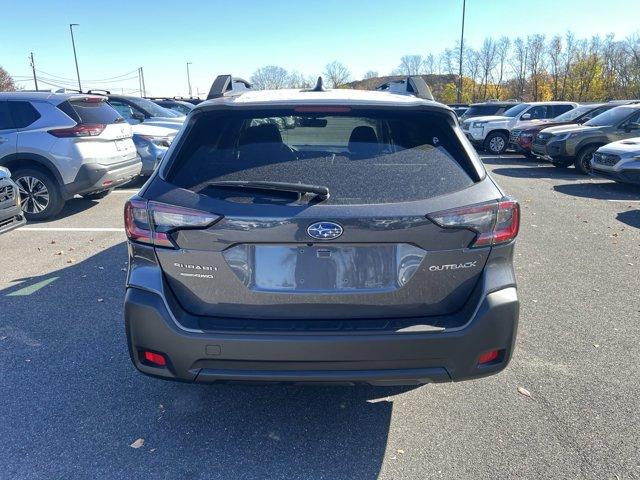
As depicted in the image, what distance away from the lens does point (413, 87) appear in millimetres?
3309

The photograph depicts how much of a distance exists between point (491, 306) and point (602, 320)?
8.10 ft

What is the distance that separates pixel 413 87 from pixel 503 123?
54.8 ft

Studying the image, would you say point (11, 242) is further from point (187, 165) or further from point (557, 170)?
point (557, 170)

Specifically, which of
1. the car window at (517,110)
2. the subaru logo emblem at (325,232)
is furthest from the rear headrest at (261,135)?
the car window at (517,110)

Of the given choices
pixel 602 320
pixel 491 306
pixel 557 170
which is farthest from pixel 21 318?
pixel 557 170

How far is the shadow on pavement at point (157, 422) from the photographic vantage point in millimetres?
2551

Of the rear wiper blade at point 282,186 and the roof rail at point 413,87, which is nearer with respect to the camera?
the rear wiper blade at point 282,186

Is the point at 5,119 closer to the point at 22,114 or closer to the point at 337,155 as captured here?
the point at 22,114

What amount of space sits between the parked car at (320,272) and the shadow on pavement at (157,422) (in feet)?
1.77

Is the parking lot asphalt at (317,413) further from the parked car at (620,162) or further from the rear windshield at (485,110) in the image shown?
the rear windshield at (485,110)

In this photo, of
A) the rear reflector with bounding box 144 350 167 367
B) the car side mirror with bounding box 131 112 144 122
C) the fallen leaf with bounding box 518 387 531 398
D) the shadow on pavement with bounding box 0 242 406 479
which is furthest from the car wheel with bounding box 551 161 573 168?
the rear reflector with bounding box 144 350 167 367

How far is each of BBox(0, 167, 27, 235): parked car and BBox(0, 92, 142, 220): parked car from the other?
1754mm

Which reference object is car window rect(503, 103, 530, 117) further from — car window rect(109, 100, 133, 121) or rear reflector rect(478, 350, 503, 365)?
rear reflector rect(478, 350, 503, 365)

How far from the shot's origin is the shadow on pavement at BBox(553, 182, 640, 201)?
33.3 feet
